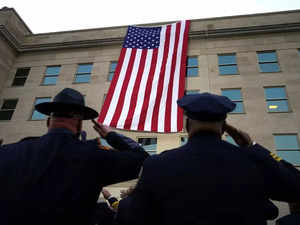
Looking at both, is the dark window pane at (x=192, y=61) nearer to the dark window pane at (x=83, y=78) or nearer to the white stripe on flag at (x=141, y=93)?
the white stripe on flag at (x=141, y=93)

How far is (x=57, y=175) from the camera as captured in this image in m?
1.58

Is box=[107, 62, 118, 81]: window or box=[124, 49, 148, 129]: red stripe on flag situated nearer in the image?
box=[124, 49, 148, 129]: red stripe on flag

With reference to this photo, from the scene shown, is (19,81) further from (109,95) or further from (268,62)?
(268,62)

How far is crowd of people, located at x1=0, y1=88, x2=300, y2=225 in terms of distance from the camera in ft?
4.15


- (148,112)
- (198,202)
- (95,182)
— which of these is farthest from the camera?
(148,112)

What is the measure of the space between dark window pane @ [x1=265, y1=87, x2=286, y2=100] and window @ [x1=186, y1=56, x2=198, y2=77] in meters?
4.46

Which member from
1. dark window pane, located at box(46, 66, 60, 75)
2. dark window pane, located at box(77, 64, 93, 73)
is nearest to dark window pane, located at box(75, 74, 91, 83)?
dark window pane, located at box(77, 64, 93, 73)

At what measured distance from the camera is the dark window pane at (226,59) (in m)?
13.6

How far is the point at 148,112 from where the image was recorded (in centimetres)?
722

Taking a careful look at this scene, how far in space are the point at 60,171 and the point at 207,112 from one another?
129cm

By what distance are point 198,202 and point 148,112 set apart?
19.7 feet

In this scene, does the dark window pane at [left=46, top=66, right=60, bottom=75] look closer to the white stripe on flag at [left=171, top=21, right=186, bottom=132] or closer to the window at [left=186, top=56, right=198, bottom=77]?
the window at [left=186, top=56, right=198, bottom=77]

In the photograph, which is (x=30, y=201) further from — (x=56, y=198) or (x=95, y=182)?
(x=95, y=182)

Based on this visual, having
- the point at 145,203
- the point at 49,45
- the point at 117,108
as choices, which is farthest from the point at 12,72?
the point at 145,203
